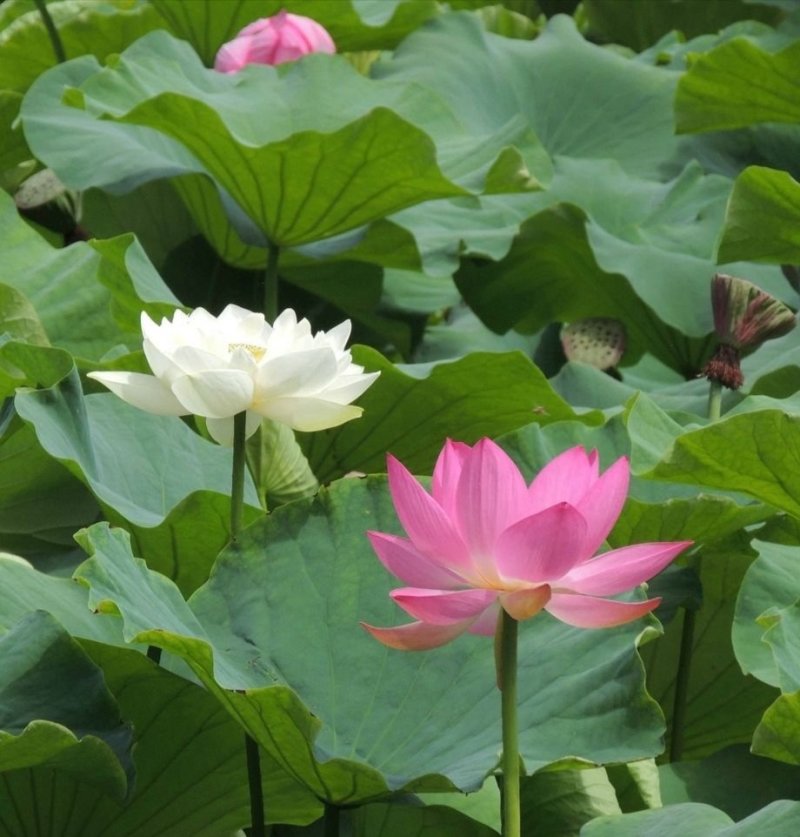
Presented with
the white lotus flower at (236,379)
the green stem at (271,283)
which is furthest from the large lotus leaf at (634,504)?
the green stem at (271,283)

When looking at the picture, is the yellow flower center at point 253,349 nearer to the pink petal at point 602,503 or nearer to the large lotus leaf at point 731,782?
the pink petal at point 602,503

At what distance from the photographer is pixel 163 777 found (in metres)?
1.04

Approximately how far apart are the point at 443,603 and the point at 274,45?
4.73ft

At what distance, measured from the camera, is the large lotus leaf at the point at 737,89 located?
193 cm

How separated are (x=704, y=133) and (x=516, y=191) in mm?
690

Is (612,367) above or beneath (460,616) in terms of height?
beneath

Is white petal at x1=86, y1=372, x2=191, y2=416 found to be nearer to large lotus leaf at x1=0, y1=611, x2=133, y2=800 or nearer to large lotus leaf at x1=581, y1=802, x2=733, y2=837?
large lotus leaf at x1=0, y1=611, x2=133, y2=800

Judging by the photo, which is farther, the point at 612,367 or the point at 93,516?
the point at 612,367

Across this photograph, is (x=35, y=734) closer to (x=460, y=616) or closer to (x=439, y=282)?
(x=460, y=616)

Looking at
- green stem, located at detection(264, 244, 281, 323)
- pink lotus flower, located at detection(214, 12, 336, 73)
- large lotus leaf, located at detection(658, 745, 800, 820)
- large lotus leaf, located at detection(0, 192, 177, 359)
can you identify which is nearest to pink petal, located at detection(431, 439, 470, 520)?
large lotus leaf, located at detection(658, 745, 800, 820)

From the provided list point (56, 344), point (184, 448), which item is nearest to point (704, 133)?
point (56, 344)

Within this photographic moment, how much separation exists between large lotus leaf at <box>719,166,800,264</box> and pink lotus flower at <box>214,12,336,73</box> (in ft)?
2.05

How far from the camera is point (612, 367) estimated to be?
75.8 inches

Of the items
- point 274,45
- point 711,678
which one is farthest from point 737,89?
point 711,678
